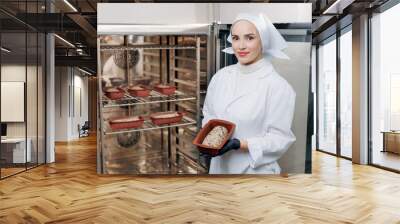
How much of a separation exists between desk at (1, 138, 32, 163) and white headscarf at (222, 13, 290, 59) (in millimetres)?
3572

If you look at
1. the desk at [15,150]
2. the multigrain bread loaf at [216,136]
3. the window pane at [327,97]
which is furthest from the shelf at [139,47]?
the window pane at [327,97]

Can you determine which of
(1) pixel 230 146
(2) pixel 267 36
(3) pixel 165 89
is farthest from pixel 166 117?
(2) pixel 267 36

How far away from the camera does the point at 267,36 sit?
5.95m

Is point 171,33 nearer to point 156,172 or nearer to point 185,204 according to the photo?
point 156,172

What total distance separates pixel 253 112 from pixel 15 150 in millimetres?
3852

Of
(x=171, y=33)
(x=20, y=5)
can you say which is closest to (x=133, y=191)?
(x=171, y=33)

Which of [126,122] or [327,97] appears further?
[327,97]

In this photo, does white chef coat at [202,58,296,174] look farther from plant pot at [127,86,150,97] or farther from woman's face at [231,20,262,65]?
plant pot at [127,86,150,97]

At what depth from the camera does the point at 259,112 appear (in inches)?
229

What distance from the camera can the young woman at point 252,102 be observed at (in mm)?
5824

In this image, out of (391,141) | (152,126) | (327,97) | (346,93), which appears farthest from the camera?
(327,97)

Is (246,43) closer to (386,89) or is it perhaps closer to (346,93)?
(386,89)

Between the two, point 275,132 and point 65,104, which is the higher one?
point 65,104

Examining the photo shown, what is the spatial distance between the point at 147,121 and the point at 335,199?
2855 millimetres
